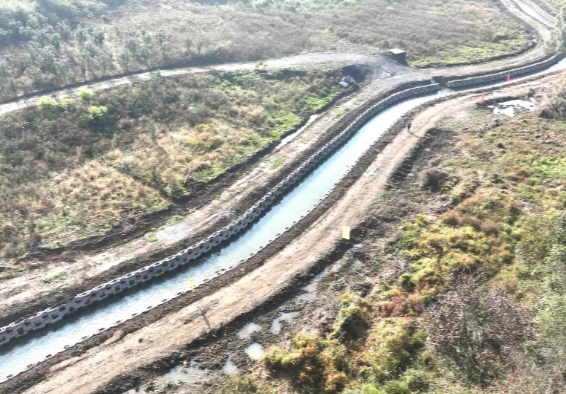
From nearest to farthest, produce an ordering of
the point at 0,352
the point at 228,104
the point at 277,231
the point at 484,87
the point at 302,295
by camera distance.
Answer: the point at 0,352
the point at 302,295
the point at 277,231
the point at 228,104
the point at 484,87

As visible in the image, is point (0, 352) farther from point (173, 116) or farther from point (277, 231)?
point (173, 116)

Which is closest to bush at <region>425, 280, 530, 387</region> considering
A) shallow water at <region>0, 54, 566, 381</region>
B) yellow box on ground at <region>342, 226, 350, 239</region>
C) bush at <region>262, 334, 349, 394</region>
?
bush at <region>262, 334, 349, 394</region>

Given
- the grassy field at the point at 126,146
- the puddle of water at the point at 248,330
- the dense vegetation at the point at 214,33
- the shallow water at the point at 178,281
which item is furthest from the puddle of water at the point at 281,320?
the dense vegetation at the point at 214,33

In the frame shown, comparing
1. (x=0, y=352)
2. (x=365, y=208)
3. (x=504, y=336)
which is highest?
(x=504, y=336)

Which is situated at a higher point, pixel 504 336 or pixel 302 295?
pixel 504 336

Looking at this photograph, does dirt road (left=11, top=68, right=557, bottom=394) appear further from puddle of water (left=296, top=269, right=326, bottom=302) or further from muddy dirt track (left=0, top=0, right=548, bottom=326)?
muddy dirt track (left=0, top=0, right=548, bottom=326)

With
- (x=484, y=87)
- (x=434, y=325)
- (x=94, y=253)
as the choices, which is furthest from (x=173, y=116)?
(x=484, y=87)
